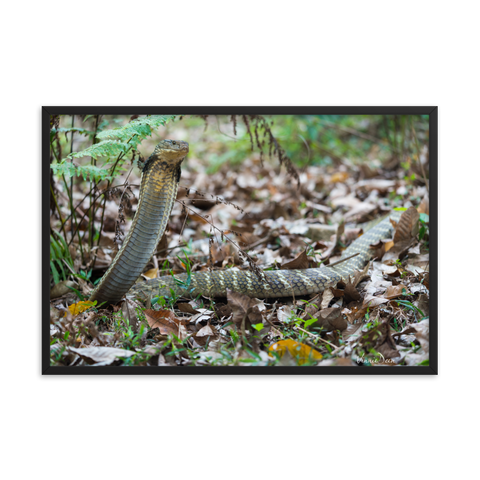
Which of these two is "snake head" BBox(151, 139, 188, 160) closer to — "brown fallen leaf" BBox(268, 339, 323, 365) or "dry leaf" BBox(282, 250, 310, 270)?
"brown fallen leaf" BBox(268, 339, 323, 365)

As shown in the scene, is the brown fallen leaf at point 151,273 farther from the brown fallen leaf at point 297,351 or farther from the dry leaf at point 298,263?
the brown fallen leaf at point 297,351

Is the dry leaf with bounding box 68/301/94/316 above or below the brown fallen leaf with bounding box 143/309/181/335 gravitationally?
above

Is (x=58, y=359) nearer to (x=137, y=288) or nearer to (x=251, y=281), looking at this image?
(x=137, y=288)

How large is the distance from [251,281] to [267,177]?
517 cm

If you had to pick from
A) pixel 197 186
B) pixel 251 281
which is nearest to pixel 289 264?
pixel 251 281

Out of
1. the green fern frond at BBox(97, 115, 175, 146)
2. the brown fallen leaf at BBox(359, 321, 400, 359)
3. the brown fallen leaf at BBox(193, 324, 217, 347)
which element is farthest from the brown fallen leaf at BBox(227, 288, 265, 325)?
the green fern frond at BBox(97, 115, 175, 146)

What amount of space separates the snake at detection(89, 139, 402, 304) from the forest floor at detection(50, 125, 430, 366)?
121mm

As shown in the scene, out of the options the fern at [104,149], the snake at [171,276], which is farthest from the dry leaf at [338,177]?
the fern at [104,149]

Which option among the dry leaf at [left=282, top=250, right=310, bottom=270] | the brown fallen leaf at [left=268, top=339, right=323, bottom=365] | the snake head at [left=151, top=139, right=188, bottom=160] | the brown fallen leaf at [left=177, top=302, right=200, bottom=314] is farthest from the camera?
the dry leaf at [left=282, top=250, right=310, bottom=270]

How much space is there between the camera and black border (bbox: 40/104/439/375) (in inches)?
126

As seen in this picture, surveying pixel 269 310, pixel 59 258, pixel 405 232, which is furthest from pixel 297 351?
pixel 59 258

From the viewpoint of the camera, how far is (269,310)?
425cm

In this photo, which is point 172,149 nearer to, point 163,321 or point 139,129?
point 139,129
